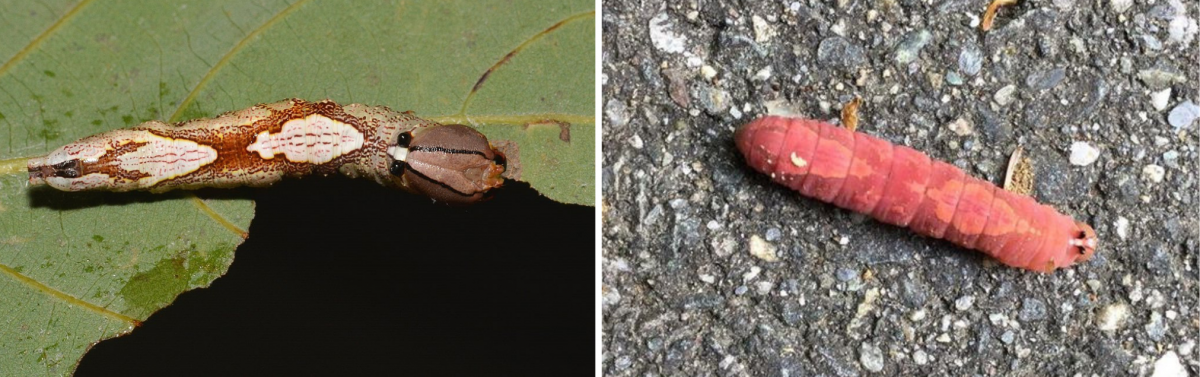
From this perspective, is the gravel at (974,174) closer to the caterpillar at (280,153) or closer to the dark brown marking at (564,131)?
the dark brown marking at (564,131)

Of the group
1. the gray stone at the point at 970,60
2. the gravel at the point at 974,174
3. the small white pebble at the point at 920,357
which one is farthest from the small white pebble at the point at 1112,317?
the gray stone at the point at 970,60

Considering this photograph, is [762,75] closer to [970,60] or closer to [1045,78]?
[970,60]

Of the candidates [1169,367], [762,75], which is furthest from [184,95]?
[1169,367]

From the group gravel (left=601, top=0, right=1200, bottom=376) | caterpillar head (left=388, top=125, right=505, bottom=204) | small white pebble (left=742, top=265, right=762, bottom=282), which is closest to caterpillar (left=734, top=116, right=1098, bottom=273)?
gravel (left=601, top=0, right=1200, bottom=376)

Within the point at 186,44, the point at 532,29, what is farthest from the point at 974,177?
the point at 186,44

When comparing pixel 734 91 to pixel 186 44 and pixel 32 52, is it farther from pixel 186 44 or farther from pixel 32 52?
pixel 32 52

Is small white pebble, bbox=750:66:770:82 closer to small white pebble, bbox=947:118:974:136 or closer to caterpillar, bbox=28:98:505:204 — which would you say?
small white pebble, bbox=947:118:974:136
